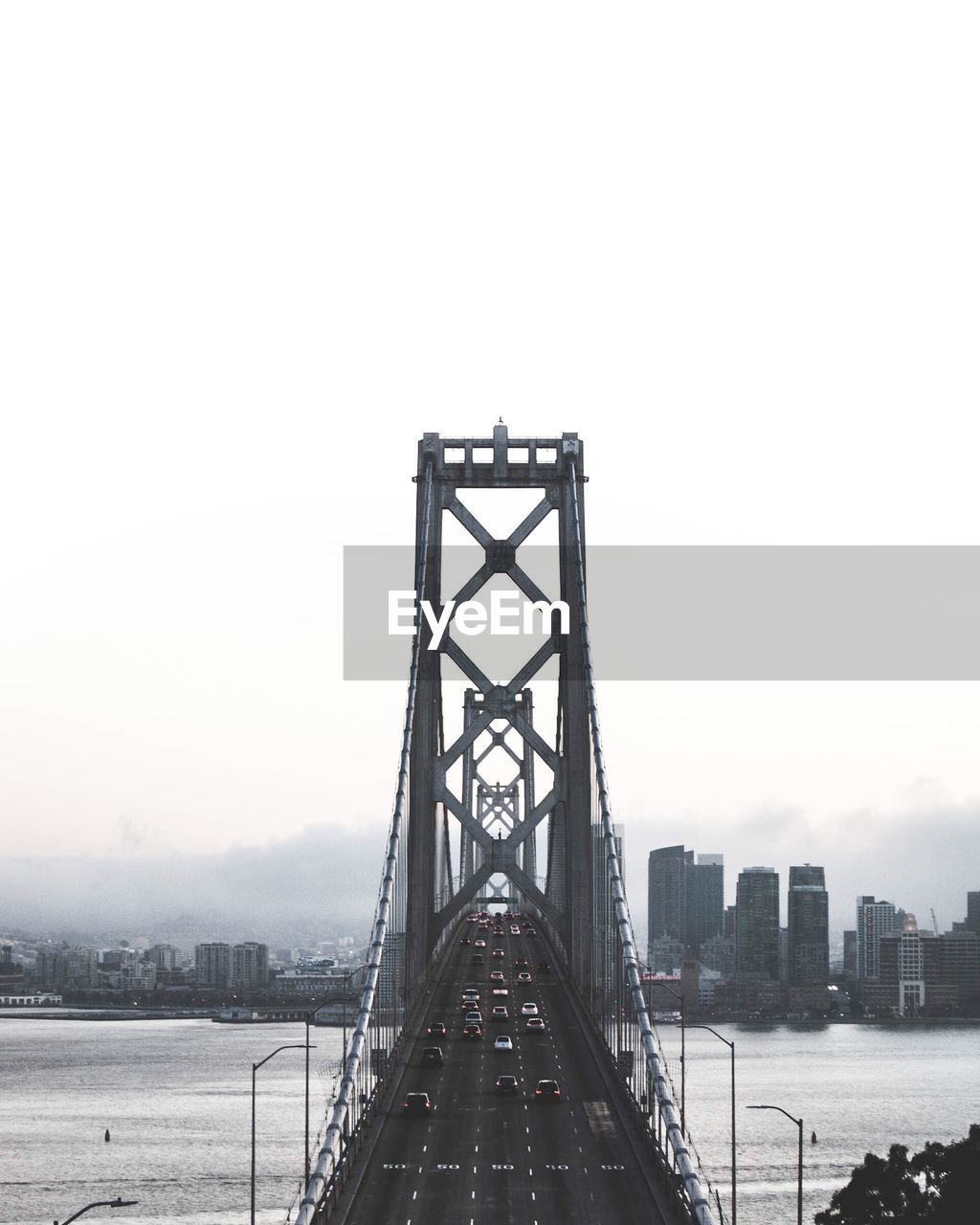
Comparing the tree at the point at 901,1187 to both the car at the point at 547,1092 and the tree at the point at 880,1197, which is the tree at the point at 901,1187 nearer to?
the tree at the point at 880,1197

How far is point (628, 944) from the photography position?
39594 mm

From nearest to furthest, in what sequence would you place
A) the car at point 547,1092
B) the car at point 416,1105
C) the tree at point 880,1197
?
the car at point 416,1105
the car at point 547,1092
the tree at point 880,1197

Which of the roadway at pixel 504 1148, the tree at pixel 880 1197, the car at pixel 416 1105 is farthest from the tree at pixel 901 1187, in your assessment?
the car at pixel 416 1105

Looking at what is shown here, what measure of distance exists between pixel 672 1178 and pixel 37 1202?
44.9 meters

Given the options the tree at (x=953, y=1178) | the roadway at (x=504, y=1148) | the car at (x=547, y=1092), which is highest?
the car at (x=547, y=1092)

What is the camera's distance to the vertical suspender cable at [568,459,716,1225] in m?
26.7

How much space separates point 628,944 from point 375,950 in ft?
19.9

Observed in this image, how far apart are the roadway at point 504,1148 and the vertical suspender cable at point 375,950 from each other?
1.32m

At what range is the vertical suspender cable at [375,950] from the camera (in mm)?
27172

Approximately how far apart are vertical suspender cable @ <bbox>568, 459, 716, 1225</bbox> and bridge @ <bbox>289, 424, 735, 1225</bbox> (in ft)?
0.23

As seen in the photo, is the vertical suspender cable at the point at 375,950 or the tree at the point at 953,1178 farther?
the tree at the point at 953,1178

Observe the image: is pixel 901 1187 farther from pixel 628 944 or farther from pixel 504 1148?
pixel 504 1148

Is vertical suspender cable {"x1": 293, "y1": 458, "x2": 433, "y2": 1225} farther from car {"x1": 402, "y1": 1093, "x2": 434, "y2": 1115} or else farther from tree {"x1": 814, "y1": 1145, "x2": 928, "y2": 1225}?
tree {"x1": 814, "y1": 1145, "x2": 928, "y2": 1225}

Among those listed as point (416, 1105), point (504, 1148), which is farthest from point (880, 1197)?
point (504, 1148)
